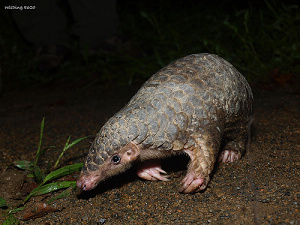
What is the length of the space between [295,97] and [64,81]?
4.25 metres

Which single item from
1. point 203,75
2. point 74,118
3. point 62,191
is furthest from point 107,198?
point 74,118

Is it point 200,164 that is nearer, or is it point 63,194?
point 200,164

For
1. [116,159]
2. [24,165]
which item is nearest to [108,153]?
[116,159]

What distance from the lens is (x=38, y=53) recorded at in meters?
6.97

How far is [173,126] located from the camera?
2.53m

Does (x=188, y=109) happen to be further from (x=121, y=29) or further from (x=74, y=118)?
(x=121, y=29)

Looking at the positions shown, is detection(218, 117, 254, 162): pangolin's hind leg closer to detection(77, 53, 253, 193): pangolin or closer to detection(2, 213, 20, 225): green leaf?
detection(77, 53, 253, 193): pangolin

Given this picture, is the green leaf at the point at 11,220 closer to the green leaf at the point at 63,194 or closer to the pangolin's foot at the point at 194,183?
the green leaf at the point at 63,194

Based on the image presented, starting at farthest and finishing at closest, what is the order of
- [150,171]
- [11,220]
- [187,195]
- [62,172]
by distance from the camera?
[62,172]
[150,171]
[187,195]
[11,220]

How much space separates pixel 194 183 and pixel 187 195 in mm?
141

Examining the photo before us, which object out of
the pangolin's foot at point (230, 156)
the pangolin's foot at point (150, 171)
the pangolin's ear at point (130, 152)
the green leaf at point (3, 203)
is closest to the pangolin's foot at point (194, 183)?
the pangolin's foot at point (150, 171)

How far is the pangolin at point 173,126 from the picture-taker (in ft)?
8.19

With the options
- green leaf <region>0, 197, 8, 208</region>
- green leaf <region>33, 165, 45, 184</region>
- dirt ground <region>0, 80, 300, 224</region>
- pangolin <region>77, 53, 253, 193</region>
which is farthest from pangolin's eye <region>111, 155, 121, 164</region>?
green leaf <region>0, 197, 8, 208</region>

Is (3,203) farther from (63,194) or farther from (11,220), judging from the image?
(63,194)
